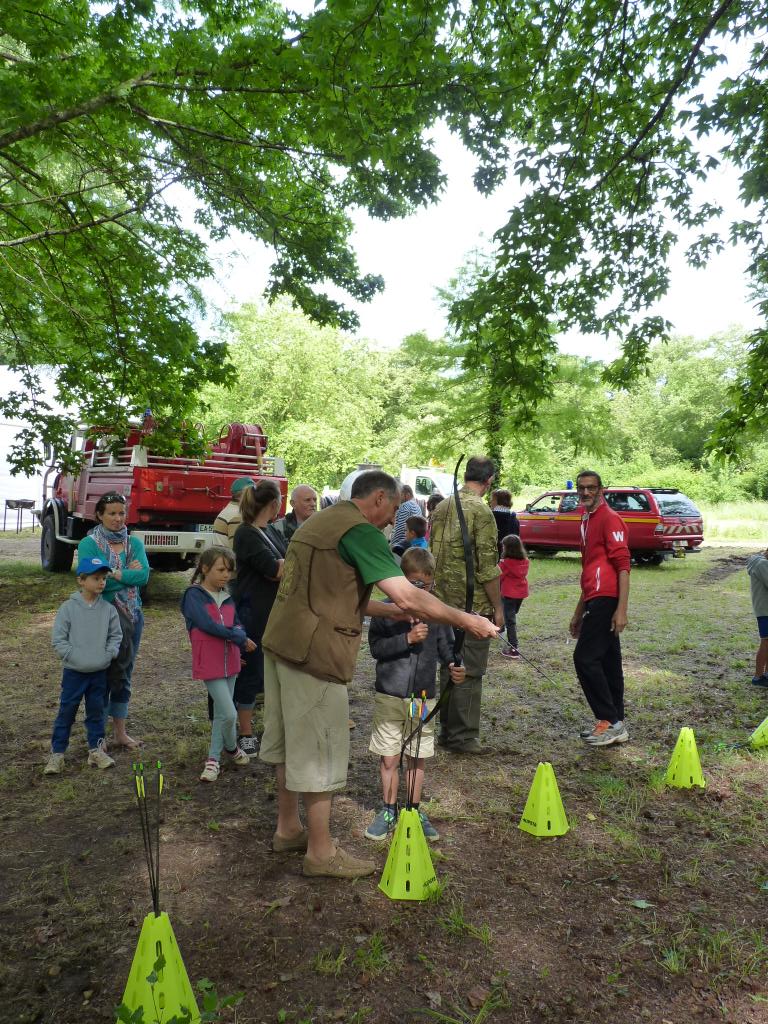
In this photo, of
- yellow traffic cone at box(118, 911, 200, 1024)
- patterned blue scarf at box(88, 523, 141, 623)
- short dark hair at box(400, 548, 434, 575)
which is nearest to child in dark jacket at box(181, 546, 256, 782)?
patterned blue scarf at box(88, 523, 141, 623)

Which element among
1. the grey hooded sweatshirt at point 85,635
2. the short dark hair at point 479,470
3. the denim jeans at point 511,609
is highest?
the short dark hair at point 479,470

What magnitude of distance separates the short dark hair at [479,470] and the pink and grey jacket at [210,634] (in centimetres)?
190

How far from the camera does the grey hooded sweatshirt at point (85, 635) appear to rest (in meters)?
4.37

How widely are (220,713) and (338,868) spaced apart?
1527 mm

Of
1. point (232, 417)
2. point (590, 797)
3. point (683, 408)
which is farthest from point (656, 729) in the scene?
point (683, 408)

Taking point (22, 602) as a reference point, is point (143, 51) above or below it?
above

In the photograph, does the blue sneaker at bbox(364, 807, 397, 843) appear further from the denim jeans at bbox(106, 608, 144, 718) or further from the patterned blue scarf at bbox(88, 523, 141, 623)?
the patterned blue scarf at bbox(88, 523, 141, 623)

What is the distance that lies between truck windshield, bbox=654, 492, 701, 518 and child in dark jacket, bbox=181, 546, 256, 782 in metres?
15.8

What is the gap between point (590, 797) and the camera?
4422 mm

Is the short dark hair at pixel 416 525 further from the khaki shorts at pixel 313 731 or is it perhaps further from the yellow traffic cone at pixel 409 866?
the yellow traffic cone at pixel 409 866

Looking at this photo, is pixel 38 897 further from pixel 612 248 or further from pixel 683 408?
pixel 683 408

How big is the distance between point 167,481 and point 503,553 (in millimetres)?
4998

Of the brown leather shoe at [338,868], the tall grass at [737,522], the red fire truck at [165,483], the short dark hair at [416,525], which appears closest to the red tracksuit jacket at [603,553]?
the short dark hair at [416,525]

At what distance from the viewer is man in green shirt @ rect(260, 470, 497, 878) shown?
3.11 metres
